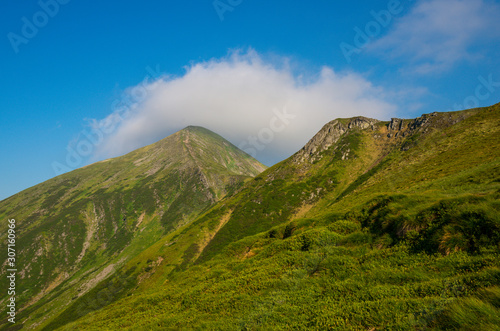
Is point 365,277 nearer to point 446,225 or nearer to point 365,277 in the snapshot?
point 365,277

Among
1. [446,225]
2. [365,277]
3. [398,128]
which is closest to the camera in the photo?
[365,277]

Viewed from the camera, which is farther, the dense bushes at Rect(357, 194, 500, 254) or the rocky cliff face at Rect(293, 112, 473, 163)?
the rocky cliff face at Rect(293, 112, 473, 163)

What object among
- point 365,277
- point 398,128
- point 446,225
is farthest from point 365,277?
point 398,128

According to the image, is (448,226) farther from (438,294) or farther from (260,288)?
(260,288)

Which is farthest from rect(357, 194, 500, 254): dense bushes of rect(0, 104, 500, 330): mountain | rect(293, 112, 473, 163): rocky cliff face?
rect(293, 112, 473, 163): rocky cliff face

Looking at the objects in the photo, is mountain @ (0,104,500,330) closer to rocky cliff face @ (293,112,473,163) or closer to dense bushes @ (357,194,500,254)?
dense bushes @ (357,194,500,254)

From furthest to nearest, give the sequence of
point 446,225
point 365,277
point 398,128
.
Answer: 1. point 398,128
2. point 446,225
3. point 365,277

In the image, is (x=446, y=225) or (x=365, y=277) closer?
(x=365, y=277)

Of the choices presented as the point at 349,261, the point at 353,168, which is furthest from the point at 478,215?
the point at 353,168

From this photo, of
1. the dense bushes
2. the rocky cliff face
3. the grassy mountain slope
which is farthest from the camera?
the rocky cliff face

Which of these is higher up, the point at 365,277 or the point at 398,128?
the point at 398,128

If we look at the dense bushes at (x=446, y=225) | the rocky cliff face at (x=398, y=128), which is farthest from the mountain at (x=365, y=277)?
the rocky cliff face at (x=398, y=128)

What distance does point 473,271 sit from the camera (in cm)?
1025

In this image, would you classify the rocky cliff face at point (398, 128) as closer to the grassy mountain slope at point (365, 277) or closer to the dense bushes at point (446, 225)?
the grassy mountain slope at point (365, 277)
